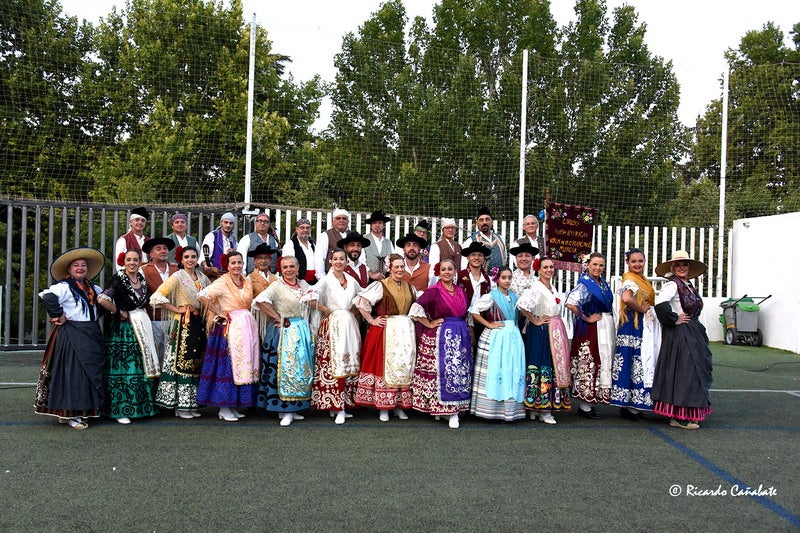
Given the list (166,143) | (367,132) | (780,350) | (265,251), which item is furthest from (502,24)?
(265,251)

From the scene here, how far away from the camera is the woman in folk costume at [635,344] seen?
236 inches

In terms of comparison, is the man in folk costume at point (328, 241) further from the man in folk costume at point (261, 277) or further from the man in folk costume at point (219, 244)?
the man in folk costume at point (261, 277)

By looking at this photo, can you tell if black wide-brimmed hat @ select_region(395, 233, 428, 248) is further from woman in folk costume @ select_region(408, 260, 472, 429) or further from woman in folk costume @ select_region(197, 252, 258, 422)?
woman in folk costume @ select_region(197, 252, 258, 422)

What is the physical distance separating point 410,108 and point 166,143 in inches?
207

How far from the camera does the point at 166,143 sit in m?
14.1

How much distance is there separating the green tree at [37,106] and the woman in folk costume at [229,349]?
6348 mm

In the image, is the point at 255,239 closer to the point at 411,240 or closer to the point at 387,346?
the point at 411,240

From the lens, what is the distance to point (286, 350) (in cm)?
574

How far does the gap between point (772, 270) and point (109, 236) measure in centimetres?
1106

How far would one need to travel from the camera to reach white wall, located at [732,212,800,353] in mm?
11539

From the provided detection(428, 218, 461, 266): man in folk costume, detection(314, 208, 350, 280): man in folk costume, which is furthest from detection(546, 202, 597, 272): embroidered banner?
detection(314, 208, 350, 280): man in folk costume

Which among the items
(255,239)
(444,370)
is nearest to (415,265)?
(444,370)
